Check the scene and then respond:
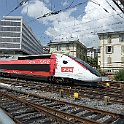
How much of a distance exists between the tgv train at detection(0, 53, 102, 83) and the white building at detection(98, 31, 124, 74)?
35053mm

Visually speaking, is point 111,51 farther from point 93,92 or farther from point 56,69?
point 93,92

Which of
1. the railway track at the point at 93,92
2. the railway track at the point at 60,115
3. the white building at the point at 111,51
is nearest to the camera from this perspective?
the railway track at the point at 60,115

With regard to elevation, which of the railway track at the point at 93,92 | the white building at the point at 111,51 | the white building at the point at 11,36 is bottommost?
the railway track at the point at 93,92

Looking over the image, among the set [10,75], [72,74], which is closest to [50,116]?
[72,74]

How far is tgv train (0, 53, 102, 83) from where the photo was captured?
1978cm

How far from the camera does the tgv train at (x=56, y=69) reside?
64.9 feet

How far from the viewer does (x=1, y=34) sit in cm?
11850

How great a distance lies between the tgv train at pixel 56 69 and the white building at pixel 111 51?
3505 centimetres

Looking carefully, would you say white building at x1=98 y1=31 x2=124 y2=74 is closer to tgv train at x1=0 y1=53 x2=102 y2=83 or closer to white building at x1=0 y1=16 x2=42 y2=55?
tgv train at x1=0 y1=53 x2=102 y2=83

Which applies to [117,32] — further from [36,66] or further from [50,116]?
[50,116]

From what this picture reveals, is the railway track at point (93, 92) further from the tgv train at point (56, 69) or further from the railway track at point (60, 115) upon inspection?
the railway track at point (60, 115)

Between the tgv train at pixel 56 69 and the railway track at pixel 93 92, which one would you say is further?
the tgv train at pixel 56 69

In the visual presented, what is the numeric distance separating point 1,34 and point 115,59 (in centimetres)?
7263

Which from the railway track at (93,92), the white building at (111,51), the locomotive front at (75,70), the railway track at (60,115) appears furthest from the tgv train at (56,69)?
the white building at (111,51)
